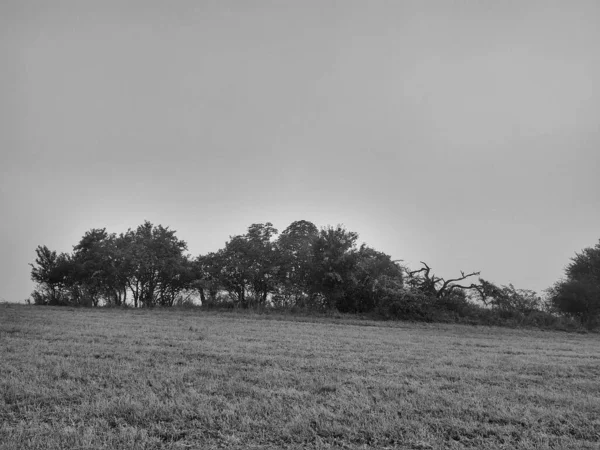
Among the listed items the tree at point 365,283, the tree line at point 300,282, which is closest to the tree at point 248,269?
the tree line at point 300,282

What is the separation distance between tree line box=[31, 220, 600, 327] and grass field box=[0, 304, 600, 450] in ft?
49.0

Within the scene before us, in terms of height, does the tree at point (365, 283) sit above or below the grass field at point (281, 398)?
above

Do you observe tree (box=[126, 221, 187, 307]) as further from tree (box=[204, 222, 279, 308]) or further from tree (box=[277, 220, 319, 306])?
tree (box=[277, 220, 319, 306])

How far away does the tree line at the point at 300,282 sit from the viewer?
82.1ft

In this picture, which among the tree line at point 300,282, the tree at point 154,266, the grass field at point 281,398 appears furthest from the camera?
the tree at point 154,266

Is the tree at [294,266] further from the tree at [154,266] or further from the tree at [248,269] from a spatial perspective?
the tree at [154,266]

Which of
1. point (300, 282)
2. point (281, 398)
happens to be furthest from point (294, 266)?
point (281, 398)

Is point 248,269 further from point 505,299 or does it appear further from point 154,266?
point 505,299

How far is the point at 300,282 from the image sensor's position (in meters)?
27.3

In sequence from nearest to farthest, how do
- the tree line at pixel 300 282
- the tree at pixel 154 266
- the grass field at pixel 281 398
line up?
the grass field at pixel 281 398
the tree line at pixel 300 282
the tree at pixel 154 266

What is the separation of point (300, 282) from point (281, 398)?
2148 centimetres

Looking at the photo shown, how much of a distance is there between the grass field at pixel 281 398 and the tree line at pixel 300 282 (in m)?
14.9

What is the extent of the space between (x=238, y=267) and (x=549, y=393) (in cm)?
2271

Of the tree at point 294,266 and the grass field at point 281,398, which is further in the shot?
the tree at point 294,266
